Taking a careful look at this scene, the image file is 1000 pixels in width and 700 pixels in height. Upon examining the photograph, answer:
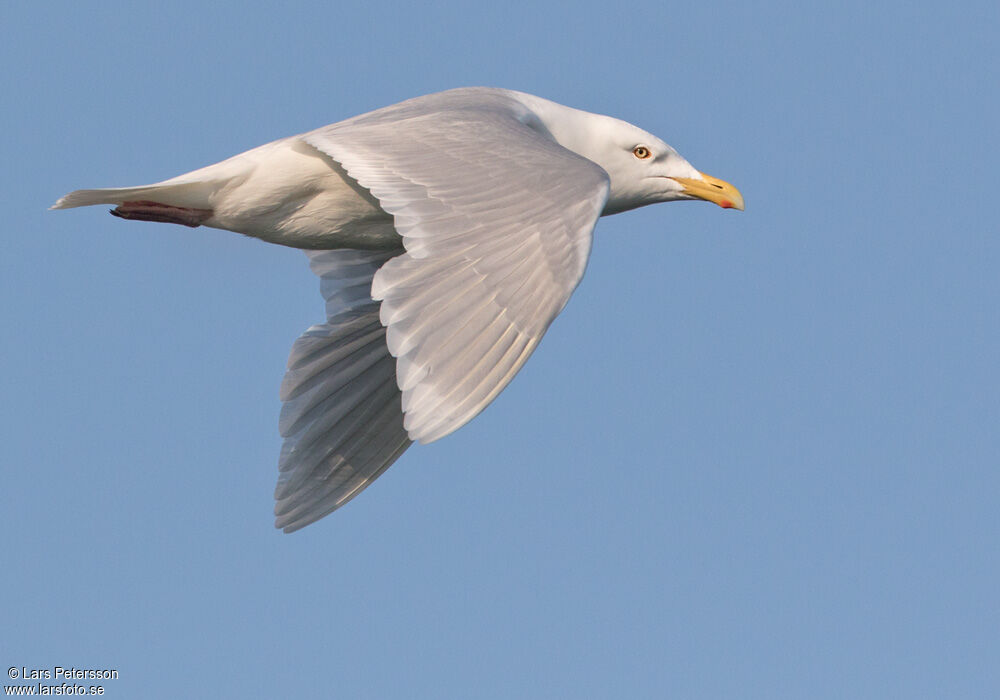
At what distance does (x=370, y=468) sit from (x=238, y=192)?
2.57 metres

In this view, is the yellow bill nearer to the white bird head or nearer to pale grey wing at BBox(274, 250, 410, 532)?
the white bird head

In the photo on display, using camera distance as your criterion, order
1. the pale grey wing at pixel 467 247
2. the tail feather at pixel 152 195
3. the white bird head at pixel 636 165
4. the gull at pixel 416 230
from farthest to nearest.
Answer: the white bird head at pixel 636 165
the tail feather at pixel 152 195
the gull at pixel 416 230
the pale grey wing at pixel 467 247

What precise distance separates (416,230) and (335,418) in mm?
3687

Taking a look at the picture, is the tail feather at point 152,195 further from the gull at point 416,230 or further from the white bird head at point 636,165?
the white bird head at point 636,165

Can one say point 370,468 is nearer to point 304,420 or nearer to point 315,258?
point 304,420

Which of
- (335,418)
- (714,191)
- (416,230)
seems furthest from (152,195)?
(714,191)

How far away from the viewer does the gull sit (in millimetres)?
7430

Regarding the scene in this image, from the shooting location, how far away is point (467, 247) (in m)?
7.82

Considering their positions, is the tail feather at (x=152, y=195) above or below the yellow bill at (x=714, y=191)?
above

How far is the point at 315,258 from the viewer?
1184 cm

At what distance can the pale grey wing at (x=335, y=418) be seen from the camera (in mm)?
11273

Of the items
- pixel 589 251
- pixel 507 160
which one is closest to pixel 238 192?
pixel 507 160

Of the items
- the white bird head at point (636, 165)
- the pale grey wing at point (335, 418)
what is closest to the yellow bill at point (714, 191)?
the white bird head at point (636, 165)

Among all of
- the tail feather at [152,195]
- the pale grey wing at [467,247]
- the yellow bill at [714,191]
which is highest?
the tail feather at [152,195]
